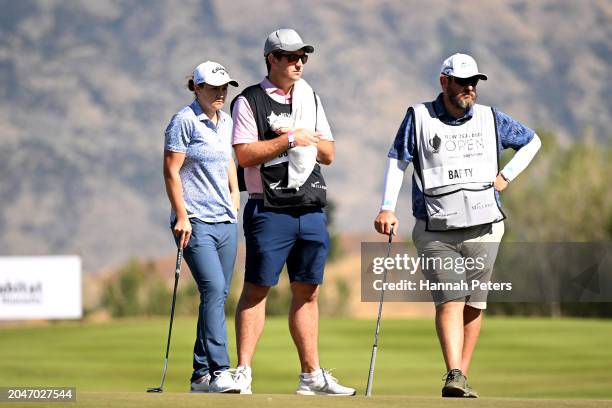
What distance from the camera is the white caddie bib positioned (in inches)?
274

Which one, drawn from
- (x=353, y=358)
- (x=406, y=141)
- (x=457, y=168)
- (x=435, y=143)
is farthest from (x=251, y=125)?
(x=353, y=358)

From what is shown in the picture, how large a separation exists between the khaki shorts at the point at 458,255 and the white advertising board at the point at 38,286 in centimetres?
708

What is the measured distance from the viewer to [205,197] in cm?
712

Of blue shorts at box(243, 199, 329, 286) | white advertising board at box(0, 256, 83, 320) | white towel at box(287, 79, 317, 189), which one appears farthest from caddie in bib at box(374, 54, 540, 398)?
white advertising board at box(0, 256, 83, 320)

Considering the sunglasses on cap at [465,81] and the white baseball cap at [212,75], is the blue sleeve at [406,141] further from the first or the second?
the white baseball cap at [212,75]

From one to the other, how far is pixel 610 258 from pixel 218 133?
2.90 m

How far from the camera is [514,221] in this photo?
57.3 m

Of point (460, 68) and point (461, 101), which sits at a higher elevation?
point (460, 68)

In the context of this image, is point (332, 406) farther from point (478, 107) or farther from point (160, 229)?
point (160, 229)

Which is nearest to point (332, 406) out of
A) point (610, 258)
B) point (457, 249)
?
point (457, 249)

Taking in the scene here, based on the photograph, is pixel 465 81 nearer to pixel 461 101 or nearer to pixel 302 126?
pixel 461 101

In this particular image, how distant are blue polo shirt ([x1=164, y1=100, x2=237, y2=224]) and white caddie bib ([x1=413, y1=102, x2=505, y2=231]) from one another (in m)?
1.08

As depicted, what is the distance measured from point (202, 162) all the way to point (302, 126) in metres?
0.59

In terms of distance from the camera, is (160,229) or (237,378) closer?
(237,378)
